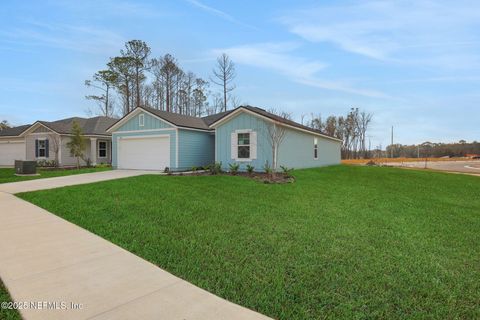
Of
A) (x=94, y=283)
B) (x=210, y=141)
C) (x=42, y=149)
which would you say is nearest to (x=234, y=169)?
(x=210, y=141)

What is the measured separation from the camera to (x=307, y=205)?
7445 mm

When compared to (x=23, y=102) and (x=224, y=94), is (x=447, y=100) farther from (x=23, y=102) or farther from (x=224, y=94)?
(x=23, y=102)

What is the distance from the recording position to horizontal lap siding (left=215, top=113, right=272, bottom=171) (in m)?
14.1

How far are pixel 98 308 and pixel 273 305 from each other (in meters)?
1.66

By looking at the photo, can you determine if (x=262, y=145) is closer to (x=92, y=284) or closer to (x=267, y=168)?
(x=267, y=168)

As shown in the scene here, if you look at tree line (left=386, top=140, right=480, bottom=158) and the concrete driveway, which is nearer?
the concrete driveway

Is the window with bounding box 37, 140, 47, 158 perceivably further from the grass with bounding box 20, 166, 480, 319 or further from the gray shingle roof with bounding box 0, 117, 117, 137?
the grass with bounding box 20, 166, 480, 319

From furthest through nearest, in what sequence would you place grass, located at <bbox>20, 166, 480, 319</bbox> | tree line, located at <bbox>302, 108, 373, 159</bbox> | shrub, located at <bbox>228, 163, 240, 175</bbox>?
tree line, located at <bbox>302, 108, 373, 159</bbox>
shrub, located at <bbox>228, 163, 240, 175</bbox>
grass, located at <bbox>20, 166, 480, 319</bbox>

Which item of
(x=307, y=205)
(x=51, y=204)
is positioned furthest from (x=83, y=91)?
(x=307, y=205)

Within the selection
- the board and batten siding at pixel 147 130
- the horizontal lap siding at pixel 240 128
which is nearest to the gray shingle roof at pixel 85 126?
the board and batten siding at pixel 147 130

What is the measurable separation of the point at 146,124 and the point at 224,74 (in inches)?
708

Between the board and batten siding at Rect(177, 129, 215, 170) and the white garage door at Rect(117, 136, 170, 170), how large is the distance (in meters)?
0.80

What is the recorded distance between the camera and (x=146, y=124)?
16.7 m

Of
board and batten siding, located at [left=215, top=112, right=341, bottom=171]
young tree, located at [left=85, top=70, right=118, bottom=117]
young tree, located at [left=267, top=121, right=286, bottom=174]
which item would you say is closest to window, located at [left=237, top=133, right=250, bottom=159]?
board and batten siding, located at [left=215, top=112, right=341, bottom=171]
